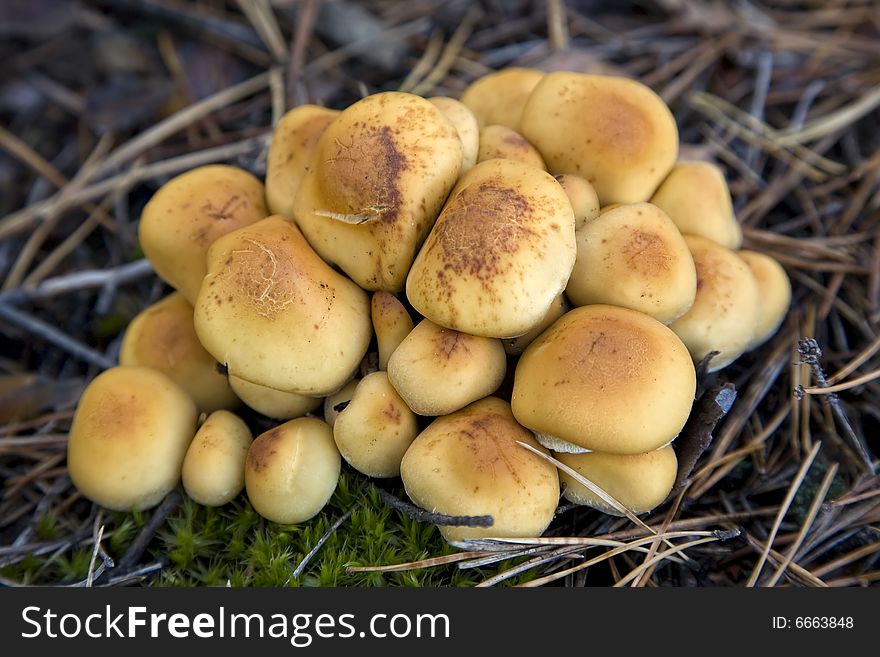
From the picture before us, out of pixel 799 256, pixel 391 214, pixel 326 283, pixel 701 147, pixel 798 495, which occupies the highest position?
pixel 391 214

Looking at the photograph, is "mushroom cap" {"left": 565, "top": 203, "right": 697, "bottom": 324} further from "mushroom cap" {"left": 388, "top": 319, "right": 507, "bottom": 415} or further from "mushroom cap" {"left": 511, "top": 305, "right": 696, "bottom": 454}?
"mushroom cap" {"left": 388, "top": 319, "right": 507, "bottom": 415}

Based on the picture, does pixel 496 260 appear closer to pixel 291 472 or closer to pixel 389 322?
pixel 389 322

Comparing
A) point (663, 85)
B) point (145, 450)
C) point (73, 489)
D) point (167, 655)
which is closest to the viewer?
point (167, 655)

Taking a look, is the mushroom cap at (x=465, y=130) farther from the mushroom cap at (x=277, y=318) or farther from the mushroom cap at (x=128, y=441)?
the mushroom cap at (x=128, y=441)

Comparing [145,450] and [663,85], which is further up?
[663,85]

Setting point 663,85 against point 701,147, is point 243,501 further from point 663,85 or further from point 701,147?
point 663,85

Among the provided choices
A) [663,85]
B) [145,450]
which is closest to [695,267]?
[663,85]

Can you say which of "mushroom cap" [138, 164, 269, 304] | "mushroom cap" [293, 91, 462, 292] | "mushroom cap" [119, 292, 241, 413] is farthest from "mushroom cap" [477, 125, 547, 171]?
"mushroom cap" [119, 292, 241, 413]

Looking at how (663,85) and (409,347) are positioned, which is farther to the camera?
(663,85)
